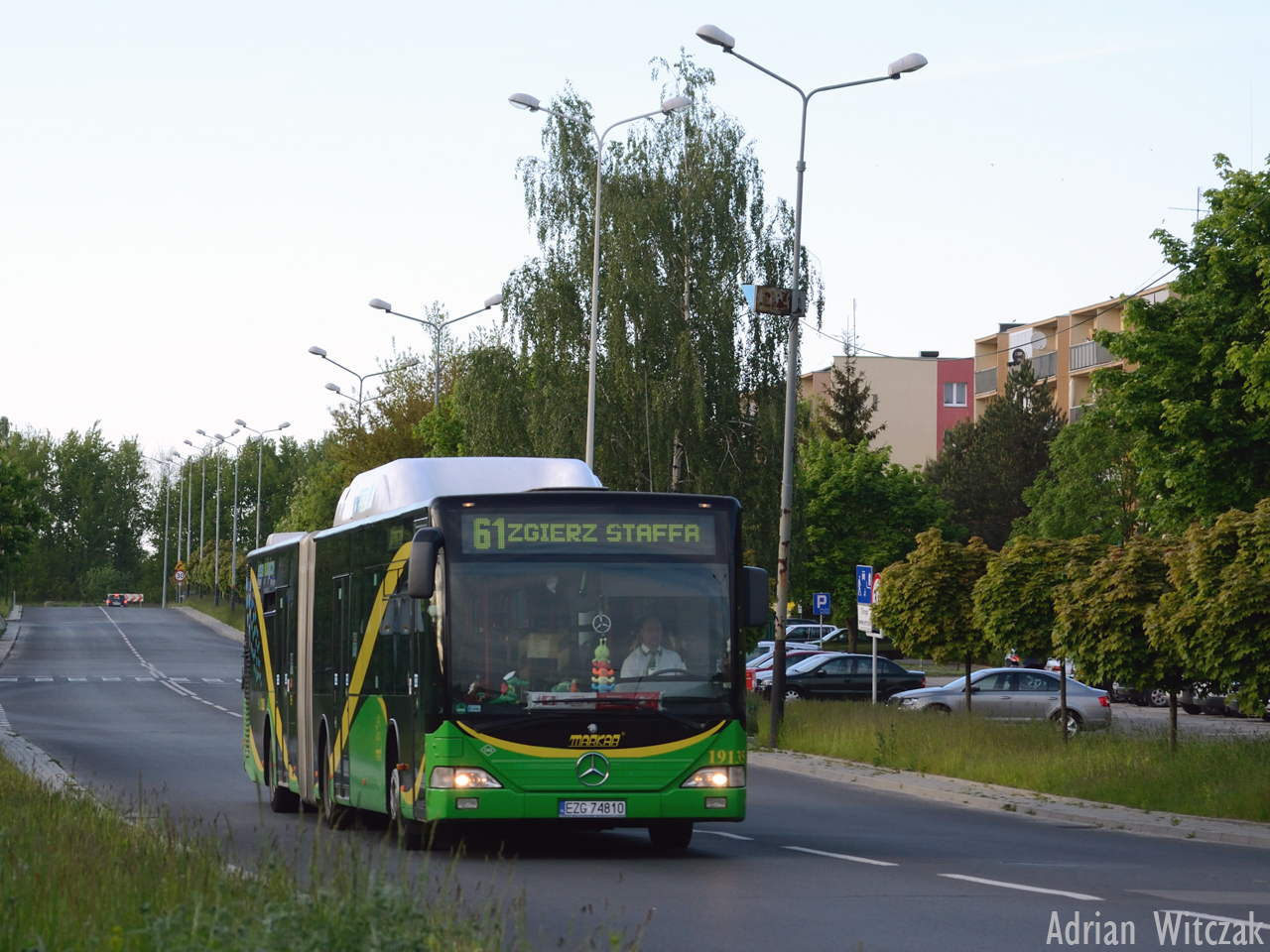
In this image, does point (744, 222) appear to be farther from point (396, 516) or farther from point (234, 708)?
point (396, 516)

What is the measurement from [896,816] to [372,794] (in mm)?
6726

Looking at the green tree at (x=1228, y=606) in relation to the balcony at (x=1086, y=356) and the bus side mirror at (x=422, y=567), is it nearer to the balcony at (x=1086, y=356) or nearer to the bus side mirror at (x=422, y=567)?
the bus side mirror at (x=422, y=567)

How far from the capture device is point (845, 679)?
43.9 metres

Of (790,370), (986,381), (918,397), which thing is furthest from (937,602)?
(918,397)

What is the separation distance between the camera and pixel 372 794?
15.5 m

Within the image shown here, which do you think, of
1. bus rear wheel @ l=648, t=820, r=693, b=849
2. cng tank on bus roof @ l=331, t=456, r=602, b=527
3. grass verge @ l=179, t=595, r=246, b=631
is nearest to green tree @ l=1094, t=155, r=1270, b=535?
cng tank on bus roof @ l=331, t=456, r=602, b=527

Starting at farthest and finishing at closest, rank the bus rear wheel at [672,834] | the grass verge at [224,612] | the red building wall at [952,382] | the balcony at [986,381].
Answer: the red building wall at [952,382]
the balcony at [986,381]
the grass verge at [224,612]
the bus rear wheel at [672,834]

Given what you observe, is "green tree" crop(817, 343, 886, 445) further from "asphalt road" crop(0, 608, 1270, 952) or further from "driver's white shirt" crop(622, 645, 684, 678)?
"driver's white shirt" crop(622, 645, 684, 678)

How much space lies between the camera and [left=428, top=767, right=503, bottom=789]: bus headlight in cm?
1359

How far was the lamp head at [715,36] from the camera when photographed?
30750 millimetres

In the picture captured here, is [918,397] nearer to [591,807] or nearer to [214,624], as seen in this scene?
[214,624]

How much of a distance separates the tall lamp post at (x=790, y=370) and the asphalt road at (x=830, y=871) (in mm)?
2698

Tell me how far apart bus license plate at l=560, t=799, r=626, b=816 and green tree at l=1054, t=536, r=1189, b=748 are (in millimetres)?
9088

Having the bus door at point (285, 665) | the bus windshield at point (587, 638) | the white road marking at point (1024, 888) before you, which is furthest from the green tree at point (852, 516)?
the white road marking at point (1024, 888)
